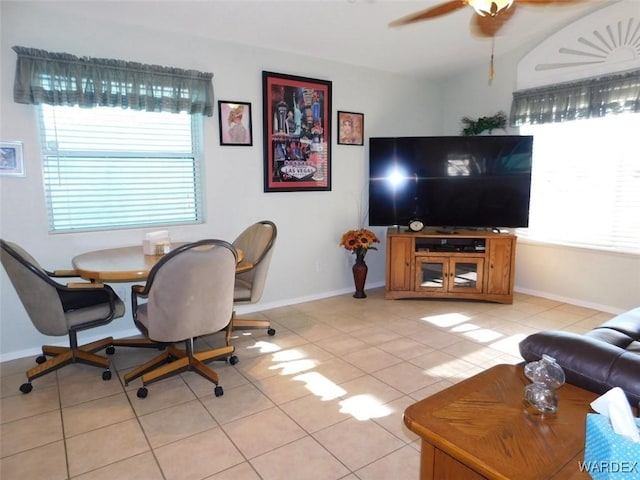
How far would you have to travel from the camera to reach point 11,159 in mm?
2975

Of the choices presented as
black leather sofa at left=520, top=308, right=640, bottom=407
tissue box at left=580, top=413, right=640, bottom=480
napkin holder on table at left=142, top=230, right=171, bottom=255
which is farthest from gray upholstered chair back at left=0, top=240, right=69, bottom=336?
tissue box at left=580, top=413, right=640, bottom=480

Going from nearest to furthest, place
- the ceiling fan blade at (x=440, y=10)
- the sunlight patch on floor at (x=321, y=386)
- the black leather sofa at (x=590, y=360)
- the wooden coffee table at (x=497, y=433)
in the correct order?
the wooden coffee table at (x=497, y=433) → the black leather sofa at (x=590, y=360) → the ceiling fan blade at (x=440, y=10) → the sunlight patch on floor at (x=321, y=386)

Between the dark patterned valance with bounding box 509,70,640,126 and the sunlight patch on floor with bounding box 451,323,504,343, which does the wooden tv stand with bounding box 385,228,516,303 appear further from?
the dark patterned valance with bounding box 509,70,640,126

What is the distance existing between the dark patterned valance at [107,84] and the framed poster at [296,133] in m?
0.66

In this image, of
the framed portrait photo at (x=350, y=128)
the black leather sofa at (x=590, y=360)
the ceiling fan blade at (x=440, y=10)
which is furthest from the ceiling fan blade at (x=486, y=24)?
the black leather sofa at (x=590, y=360)

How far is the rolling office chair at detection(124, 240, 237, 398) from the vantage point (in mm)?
2328

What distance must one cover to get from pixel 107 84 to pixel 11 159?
2.85 ft

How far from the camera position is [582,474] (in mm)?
1048

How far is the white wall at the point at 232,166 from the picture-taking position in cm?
302

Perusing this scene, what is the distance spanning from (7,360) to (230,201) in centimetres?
211

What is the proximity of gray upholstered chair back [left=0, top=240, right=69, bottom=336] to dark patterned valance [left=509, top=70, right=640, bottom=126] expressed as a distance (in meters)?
4.60

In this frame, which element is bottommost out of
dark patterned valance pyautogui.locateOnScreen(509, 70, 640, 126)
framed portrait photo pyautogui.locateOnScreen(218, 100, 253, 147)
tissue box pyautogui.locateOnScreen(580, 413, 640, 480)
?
tissue box pyautogui.locateOnScreen(580, 413, 640, 480)

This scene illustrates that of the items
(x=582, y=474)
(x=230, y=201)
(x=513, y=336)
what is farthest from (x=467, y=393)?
(x=230, y=201)

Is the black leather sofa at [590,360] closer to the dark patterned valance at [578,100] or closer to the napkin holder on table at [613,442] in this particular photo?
the napkin holder on table at [613,442]
